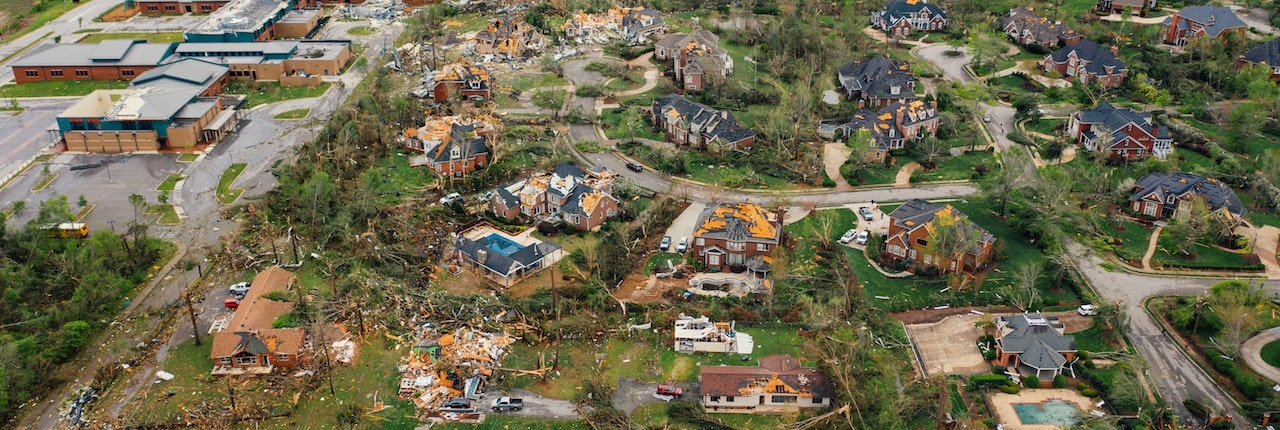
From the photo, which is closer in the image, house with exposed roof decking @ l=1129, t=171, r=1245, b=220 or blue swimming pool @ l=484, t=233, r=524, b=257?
blue swimming pool @ l=484, t=233, r=524, b=257

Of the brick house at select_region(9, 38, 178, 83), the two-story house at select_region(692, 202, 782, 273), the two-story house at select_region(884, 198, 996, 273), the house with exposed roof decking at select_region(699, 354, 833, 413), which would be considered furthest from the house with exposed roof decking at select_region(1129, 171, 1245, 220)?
the brick house at select_region(9, 38, 178, 83)

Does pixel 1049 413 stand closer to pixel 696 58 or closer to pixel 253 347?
pixel 253 347

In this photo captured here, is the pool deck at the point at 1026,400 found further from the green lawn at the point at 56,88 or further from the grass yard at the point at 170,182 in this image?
the green lawn at the point at 56,88

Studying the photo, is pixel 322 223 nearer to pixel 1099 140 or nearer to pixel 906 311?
pixel 906 311

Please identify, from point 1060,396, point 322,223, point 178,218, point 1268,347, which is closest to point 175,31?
point 178,218

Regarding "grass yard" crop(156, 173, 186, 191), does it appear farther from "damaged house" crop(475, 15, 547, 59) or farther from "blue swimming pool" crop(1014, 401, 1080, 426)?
"blue swimming pool" crop(1014, 401, 1080, 426)

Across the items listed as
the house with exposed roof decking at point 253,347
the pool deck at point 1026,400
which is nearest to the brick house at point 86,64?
the house with exposed roof decking at point 253,347
